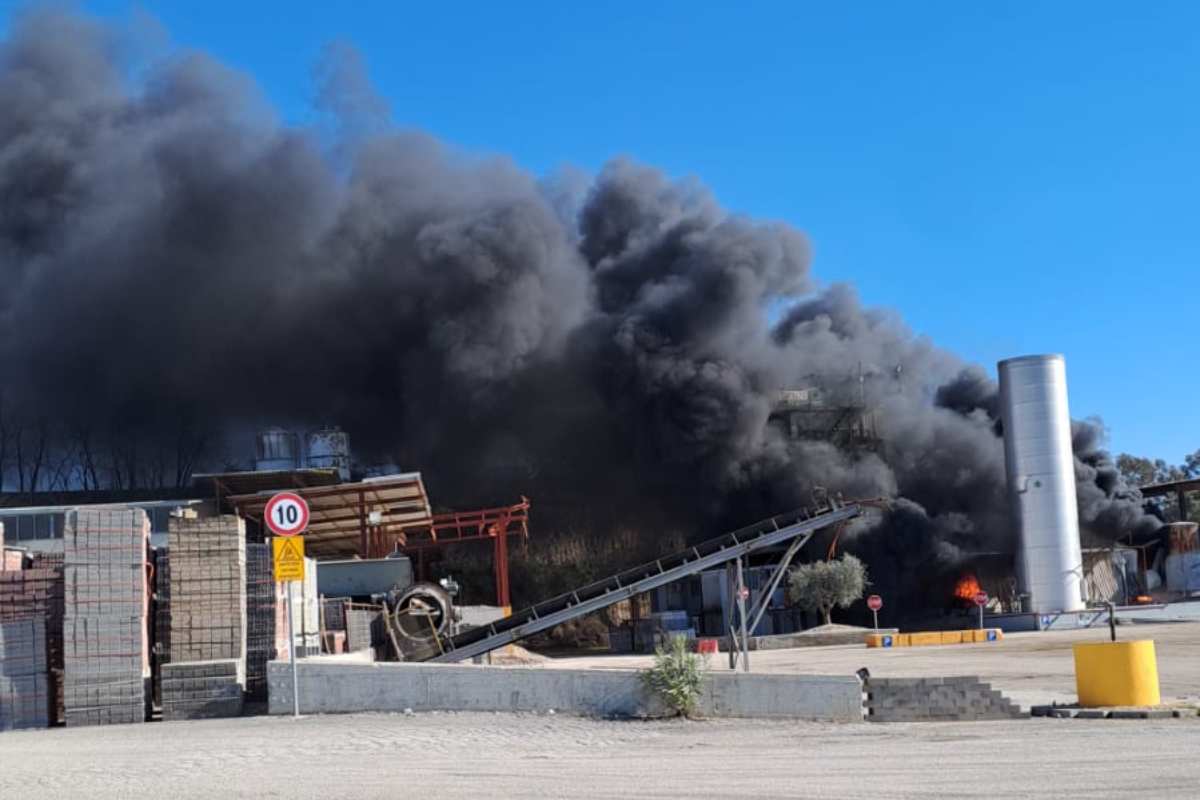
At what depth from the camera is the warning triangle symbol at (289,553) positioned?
16703 mm

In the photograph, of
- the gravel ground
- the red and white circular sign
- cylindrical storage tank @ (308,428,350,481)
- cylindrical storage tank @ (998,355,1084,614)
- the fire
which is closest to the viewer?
the gravel ground

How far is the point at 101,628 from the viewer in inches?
717

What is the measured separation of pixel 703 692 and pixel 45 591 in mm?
10254

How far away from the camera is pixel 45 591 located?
62.7 ft

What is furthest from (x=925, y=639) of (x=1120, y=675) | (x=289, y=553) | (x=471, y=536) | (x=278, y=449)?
(x=278, y=449)

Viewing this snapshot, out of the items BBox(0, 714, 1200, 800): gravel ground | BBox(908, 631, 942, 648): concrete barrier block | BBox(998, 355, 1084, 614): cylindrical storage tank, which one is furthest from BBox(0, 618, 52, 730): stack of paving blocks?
BBox(998, 355, 1084, 614): cylindrical storage tank

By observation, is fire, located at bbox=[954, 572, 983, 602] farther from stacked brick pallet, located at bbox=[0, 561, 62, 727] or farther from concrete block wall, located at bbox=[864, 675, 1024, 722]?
stacked brick pallet, located at bbox=[0, 561, 62, 727]

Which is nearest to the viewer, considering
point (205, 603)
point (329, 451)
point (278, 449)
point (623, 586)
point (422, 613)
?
point (205, 603)

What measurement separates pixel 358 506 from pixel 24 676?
2702 centimetres

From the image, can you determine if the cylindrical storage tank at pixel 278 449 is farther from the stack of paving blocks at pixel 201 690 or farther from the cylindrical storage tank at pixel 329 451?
the stack of paving blocks at pixel 201 690

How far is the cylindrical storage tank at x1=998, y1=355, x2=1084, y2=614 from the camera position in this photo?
178 ft

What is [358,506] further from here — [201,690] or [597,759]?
[597,759]

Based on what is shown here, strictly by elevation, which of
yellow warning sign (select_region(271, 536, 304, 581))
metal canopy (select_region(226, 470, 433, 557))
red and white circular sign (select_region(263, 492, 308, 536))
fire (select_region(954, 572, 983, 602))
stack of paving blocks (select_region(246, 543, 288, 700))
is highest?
metal canopy (select_region(226, 470, 433, 557))

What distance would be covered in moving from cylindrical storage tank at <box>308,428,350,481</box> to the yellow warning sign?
50634 millimetres
